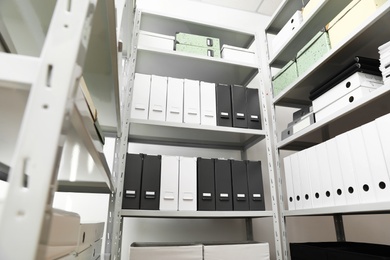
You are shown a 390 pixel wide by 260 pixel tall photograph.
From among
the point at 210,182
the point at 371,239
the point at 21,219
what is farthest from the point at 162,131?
the point at 371,239

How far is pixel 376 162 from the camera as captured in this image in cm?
86

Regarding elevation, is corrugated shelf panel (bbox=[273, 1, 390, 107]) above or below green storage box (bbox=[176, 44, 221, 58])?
below

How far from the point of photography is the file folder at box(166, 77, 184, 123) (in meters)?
1.37

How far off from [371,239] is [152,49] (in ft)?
5.62

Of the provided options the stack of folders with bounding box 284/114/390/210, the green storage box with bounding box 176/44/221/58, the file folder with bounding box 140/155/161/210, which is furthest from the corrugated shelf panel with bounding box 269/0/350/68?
the file folder with bounding box 140/155/161/210

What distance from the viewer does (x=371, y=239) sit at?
151 cm

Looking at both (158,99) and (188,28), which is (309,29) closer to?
(188,28)

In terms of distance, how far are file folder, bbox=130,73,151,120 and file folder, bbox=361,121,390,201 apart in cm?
98

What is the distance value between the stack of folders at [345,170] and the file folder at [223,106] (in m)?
0.41

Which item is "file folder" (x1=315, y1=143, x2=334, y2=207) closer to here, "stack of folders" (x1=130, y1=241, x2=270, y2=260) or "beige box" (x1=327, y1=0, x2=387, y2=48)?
"stack of folders" (x1=130, y1=241, x2=270, y2=260)

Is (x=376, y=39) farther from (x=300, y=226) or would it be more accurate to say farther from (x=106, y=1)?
(x=300, y=226)

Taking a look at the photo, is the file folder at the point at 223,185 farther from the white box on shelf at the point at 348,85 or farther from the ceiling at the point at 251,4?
the ceiling at the point at 251,4

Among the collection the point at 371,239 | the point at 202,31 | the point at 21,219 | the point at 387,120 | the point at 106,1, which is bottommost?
the point at 371,239

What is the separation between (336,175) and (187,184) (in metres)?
0.67
